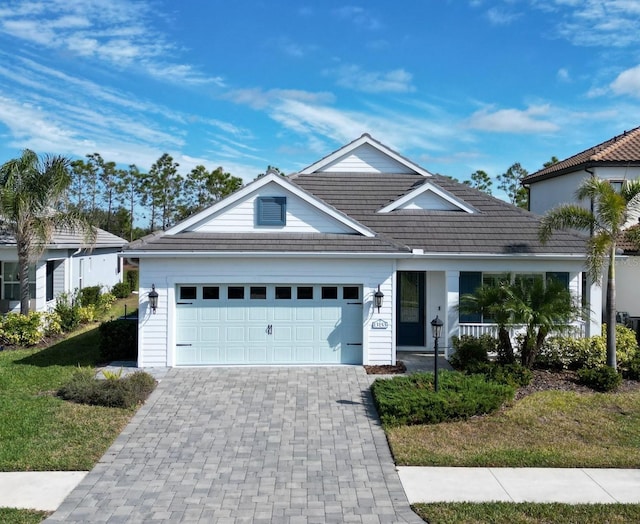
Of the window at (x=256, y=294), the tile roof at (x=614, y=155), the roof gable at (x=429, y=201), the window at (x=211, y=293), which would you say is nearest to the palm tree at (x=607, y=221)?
the roof gable at (x=429, y=201)

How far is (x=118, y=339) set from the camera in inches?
572

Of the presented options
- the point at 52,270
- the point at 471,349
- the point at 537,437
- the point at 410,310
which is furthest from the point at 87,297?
the point at 537,437

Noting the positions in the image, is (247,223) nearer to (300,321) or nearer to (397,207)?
(300,321)

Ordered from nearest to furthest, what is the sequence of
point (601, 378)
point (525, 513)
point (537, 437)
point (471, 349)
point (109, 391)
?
point (525, 513) → point (537, 437) → point (109, 391) → point (601, 378) → point (471, 349)

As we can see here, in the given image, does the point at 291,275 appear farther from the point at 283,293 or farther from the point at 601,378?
the point at 601,378

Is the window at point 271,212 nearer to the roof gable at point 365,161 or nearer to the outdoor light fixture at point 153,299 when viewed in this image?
the outdoor light fixture at point 153,299

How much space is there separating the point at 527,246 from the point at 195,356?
9308mm

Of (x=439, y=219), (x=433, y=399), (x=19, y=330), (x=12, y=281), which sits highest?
(x=439, y=219)

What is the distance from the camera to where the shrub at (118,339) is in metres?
14.5

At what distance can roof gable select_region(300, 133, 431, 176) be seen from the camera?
18156 millimetres

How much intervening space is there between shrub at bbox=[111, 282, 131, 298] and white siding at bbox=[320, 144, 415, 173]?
16.5m

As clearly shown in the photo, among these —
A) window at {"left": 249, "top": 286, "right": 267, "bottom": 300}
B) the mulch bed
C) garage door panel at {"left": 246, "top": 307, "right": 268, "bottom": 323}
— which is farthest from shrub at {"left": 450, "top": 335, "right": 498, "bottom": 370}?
window at {"left": 249, "top": 286, "right": 267, "bottom": 300}

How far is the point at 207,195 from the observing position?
178ft

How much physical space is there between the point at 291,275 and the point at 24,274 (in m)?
9.68
